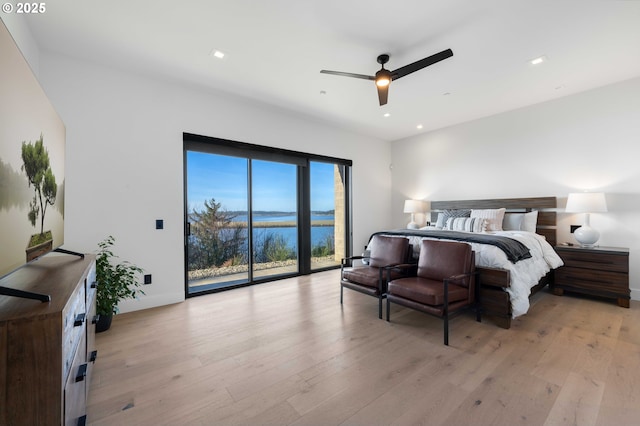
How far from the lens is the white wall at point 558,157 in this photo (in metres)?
3.59

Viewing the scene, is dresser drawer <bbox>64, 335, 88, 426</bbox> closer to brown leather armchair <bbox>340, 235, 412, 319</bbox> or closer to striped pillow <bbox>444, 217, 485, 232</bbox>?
brown leather armchair <bbox>340, 235, 412, 319</bbox>

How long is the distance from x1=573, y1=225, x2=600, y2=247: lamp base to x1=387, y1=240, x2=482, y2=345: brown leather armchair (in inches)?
82.0

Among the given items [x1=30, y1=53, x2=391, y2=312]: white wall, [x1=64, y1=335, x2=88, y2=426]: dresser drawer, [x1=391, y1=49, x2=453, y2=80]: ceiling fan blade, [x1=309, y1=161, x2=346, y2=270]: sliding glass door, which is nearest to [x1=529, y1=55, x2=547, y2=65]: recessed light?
[x1=391, y1=49, x2=453, y2=80]: ceiling fan blade

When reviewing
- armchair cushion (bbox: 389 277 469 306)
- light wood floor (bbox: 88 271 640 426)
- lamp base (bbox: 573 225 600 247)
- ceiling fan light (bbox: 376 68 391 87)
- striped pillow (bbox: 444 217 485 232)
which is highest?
ceiling fan light (bbox: 376 68 391 87)

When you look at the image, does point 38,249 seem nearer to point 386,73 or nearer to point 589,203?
point 386,73

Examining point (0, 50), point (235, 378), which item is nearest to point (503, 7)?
point (0, 50)

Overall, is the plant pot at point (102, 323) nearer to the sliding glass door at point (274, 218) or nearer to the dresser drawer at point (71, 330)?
the dresser drawer at point (71, 330)

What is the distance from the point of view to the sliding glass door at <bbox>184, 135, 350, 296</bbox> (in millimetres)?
3924

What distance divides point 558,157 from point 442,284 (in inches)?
128

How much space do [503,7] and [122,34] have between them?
11.2 feet

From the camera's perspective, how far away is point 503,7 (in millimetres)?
2254

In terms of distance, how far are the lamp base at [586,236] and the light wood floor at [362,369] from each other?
88 centimetres

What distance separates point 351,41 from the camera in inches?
106

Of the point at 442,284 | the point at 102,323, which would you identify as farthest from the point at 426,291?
the point at 102,323
